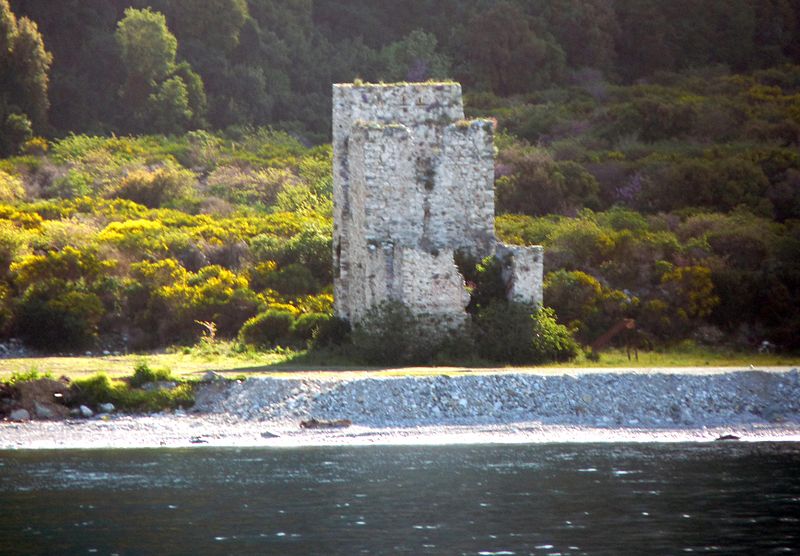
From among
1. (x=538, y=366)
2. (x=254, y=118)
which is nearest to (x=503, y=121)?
(x=254, y=118)

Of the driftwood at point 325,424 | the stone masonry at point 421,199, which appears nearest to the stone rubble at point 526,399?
the driftwood at point 325,424

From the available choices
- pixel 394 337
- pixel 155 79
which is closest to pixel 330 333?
pixel 394 337

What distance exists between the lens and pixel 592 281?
32.1m

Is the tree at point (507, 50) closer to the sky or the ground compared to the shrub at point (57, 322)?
closer to the sky

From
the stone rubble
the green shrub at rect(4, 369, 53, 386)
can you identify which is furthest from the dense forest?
the green shrub at rect(4, 369, 53, 386)

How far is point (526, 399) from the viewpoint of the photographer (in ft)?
82.4

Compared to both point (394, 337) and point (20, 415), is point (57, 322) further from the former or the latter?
point (394, 337)

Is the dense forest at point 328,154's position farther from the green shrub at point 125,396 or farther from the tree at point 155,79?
the green shrub at point 125,396

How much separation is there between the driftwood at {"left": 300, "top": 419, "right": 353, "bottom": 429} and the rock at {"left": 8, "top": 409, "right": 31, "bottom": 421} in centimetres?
425

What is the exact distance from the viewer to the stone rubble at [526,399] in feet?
81.2

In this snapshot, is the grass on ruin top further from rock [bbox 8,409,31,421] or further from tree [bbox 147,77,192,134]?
tree [bbox 147,77,192,134]

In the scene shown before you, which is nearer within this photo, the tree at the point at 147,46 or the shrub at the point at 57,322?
the shrub at the point at 57,322

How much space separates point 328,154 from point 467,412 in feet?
78.8

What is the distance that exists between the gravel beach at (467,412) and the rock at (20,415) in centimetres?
43
